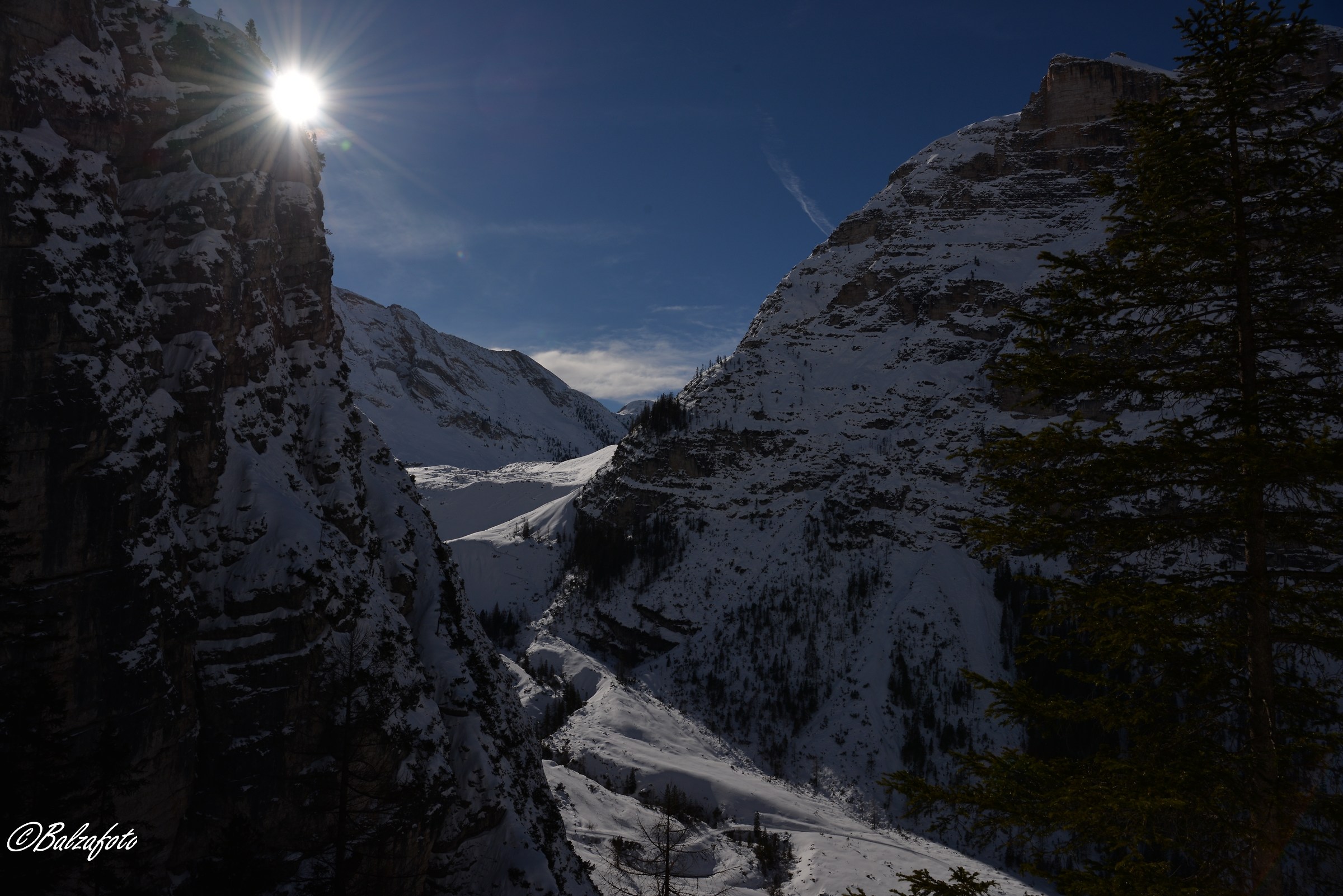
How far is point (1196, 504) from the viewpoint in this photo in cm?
919

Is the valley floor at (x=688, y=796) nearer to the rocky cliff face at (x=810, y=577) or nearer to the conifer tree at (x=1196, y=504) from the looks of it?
the rocky cliff face at (x=810, y=577)

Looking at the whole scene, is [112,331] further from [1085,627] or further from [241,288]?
[1085,627]

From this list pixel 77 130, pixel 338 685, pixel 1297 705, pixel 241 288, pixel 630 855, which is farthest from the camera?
pixel 630 855

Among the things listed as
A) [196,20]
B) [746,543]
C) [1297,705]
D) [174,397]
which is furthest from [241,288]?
[746,543]

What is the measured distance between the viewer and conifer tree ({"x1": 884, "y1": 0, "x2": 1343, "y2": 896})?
8.23 metres

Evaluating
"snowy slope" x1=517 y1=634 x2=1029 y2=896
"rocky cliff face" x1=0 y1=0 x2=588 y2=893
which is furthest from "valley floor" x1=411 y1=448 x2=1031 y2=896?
"rocky cliff face" x1=0 y1=0 x2=588 y2=893

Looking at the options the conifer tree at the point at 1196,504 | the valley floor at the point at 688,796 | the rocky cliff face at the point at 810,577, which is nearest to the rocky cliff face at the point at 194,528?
the valley floor at the point at 688,796

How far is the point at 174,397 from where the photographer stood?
77.3 feet

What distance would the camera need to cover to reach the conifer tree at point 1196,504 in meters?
8.23

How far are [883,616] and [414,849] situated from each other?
126241mm

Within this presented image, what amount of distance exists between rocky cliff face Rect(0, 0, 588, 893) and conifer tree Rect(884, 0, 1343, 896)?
579 inches

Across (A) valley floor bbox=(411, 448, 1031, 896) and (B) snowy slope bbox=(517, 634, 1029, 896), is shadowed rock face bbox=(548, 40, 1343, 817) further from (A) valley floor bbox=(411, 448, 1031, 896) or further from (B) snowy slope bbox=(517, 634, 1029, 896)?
(B) snowy slope bbox=(517, 634, 1029, 896)

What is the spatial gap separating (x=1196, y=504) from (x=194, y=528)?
1030 inches

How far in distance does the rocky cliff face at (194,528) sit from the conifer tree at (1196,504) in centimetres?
1469
